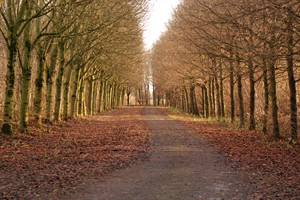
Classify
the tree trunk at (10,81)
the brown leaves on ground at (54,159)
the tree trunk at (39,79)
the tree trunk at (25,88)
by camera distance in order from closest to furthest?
the brown leaves on ground at (54,159) < the tree trunk at (10,81) < the tree trunk at (25,88) < the tree trunk at (39,79)

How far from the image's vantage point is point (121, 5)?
18.2 m

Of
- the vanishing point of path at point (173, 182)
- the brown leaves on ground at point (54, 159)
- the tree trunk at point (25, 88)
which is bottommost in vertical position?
the vanishing point of path at point (173, 182)

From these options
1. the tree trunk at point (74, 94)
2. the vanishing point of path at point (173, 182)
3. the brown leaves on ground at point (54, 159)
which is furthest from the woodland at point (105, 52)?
the tree trunk at point (74, 94)

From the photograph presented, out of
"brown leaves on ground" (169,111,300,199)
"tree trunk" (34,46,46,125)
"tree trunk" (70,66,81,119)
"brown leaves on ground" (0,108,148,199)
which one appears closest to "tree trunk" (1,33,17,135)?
"brown leaves on ground" (0,108,148,199)

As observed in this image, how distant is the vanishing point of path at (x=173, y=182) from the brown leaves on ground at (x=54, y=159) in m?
0.61

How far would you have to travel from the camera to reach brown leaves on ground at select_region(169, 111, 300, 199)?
22.9 feet

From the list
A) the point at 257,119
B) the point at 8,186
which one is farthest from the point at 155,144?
the point at 257,119

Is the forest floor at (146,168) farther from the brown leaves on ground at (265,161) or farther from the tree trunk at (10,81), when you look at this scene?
the tree trunk at (10,81)

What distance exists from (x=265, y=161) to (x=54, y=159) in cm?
607

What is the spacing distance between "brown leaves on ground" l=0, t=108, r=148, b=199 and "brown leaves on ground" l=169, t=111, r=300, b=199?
9.95 ft

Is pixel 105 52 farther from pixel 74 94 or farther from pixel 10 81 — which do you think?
pixel 10 81

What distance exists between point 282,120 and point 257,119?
13.1ft

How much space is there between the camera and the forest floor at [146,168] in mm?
6891

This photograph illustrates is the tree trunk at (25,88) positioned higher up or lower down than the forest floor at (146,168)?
higher up
